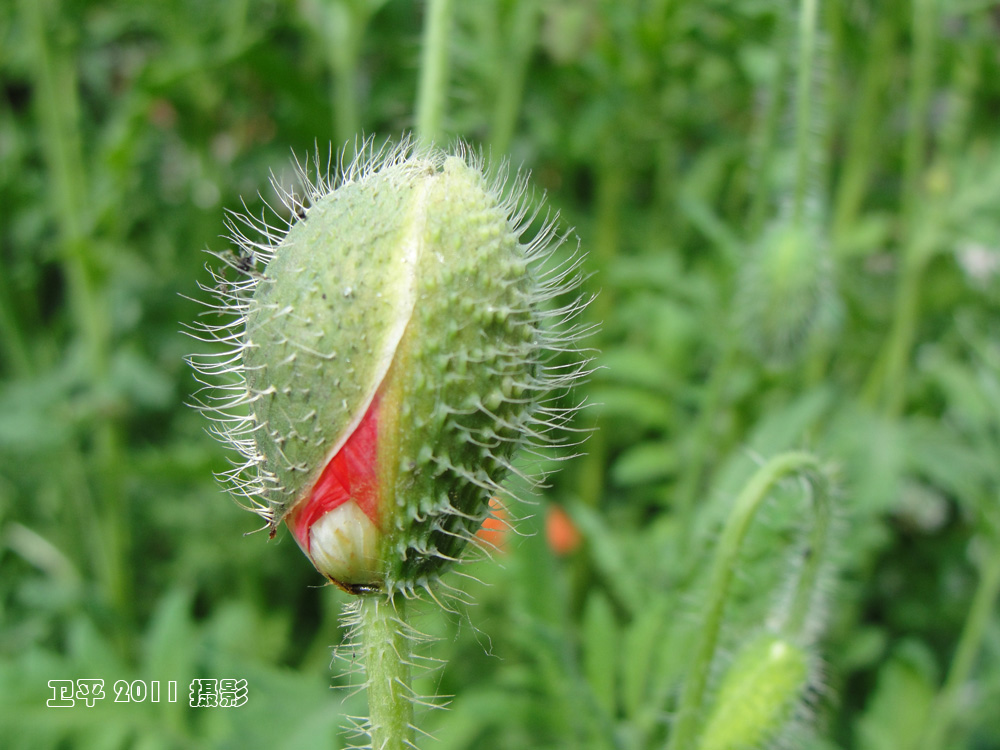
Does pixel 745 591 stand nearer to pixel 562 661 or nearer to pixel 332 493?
pixel 562 661

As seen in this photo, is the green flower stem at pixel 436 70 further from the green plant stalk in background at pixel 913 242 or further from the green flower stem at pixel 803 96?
the green plant stalk in background at pixel 913 242

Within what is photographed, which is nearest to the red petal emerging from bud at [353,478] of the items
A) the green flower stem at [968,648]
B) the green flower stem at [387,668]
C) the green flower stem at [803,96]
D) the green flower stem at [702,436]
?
the green flower stem at [387,668]

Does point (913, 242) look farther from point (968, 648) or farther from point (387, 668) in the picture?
point (387, 668)

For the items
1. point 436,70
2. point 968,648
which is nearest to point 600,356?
point 968,648

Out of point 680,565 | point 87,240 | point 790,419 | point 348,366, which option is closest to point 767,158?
point 790,419

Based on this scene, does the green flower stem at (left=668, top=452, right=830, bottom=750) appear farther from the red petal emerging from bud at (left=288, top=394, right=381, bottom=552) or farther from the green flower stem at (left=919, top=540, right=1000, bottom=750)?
the green flower stem at (left=919, top=540, right=1000, bottom=750)
